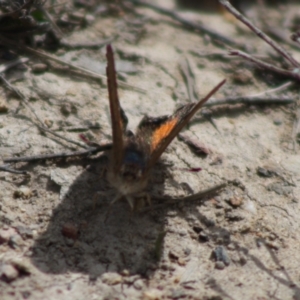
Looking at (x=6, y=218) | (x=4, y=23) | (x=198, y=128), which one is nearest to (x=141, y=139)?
(x=198, y=128)

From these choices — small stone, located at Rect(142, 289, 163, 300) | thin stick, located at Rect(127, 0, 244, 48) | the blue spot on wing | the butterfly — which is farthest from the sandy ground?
thin stick, located at Rect(127, 0, 244, 48)

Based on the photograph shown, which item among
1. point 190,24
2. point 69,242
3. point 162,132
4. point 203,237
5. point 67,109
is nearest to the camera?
point 69,242

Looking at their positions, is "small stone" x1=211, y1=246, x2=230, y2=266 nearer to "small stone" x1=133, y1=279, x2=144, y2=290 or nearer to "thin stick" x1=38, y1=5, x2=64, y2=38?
"small stone" x1=133, y1=279, x2=144, y2=290

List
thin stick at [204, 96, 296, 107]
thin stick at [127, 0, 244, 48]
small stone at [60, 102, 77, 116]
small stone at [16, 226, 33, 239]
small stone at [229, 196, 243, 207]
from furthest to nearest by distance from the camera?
thin stick at [127, 0, 244, 48], thin stick at [204, 96, 296, 107], small stone at [60, 102, 77, 116], small stone at [229, 196, 243, 207], small stone at [16, 226, 33, 239]

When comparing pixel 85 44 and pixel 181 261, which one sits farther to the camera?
pixel 85 44

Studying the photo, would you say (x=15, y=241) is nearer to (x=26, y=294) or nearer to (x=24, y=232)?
(x=24, y=232)

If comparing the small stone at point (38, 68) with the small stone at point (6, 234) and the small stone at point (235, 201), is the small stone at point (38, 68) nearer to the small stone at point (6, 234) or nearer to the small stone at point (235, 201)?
the small stone at point (6, 234)

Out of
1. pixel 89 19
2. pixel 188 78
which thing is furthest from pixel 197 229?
pixel 89 19
